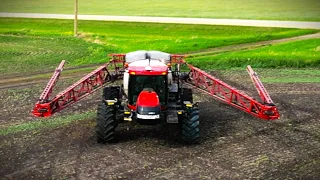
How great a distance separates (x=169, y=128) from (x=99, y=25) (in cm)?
4417

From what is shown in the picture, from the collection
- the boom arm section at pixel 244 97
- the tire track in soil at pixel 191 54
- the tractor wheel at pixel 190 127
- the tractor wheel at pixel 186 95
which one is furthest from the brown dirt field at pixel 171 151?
the tire track in soil at pixel 191 54

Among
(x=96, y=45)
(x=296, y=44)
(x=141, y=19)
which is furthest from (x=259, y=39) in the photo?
(x=141, y=19)

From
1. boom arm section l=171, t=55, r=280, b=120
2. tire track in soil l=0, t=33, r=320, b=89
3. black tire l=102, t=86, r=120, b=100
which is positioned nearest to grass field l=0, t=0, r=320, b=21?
tire track in soil l=0, t=33, r=320, b=89

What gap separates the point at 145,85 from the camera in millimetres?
16453

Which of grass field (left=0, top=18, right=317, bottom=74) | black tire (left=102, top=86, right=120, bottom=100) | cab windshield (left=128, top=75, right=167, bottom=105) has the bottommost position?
grass field (left=0, top=18, right=317, bottom=74)

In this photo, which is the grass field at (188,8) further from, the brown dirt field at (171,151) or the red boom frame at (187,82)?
the brown dirt field at (171,151)

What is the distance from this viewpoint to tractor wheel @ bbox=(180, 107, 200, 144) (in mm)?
16077

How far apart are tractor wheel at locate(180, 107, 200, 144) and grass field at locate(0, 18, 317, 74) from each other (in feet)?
59.2

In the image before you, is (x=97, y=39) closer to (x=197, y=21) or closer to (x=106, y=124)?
(x=197, y=21)

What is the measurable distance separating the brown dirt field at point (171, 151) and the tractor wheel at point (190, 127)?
28 cm

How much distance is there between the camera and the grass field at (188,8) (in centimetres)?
6888

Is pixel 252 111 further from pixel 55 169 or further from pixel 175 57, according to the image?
pixel 55 169

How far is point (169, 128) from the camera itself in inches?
711

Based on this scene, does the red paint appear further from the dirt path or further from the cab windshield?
the dirt path
